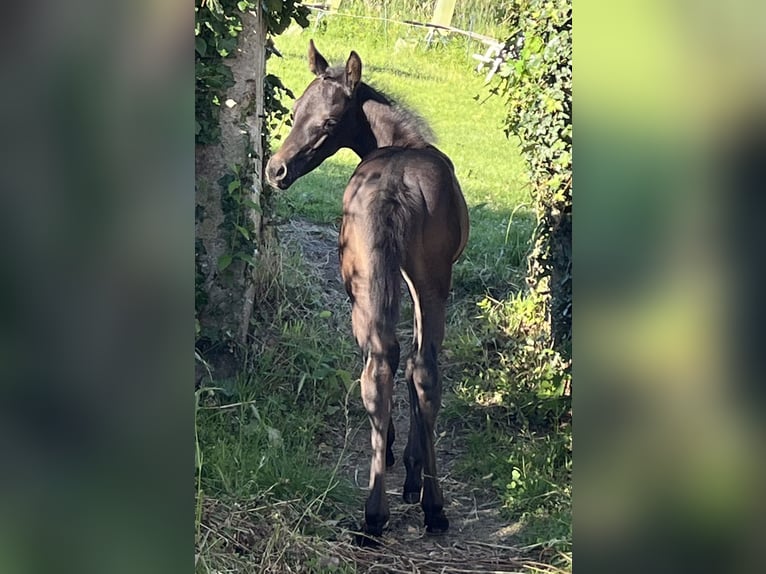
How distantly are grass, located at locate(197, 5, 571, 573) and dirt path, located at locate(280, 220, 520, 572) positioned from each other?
0.03 meters

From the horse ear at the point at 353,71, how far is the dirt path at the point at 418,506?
662 mm

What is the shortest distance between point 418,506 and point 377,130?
5.64ft

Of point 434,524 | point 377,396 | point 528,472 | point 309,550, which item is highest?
point 377,396

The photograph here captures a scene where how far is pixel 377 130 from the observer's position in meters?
4.24

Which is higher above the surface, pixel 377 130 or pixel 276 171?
pixel 377 130

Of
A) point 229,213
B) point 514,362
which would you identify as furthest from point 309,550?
point 229,213

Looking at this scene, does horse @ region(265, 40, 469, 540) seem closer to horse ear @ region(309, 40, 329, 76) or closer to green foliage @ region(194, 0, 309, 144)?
horse ear @ region(309, 40, 329, 76)

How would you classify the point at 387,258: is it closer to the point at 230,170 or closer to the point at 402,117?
the point at 402,117

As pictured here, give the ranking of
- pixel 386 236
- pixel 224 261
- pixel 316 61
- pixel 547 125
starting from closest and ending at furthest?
pixel 386 236 < pixel 316 61 < pixel 224 261 < pixel 547 125

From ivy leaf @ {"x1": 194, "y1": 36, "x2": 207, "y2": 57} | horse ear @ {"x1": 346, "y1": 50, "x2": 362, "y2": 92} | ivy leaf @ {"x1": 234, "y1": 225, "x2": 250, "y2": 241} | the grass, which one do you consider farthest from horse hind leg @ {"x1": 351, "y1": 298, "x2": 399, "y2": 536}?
ivy leaf @ {"x1": 194, "y1": 36, "x2": 207, "y2": 57}
